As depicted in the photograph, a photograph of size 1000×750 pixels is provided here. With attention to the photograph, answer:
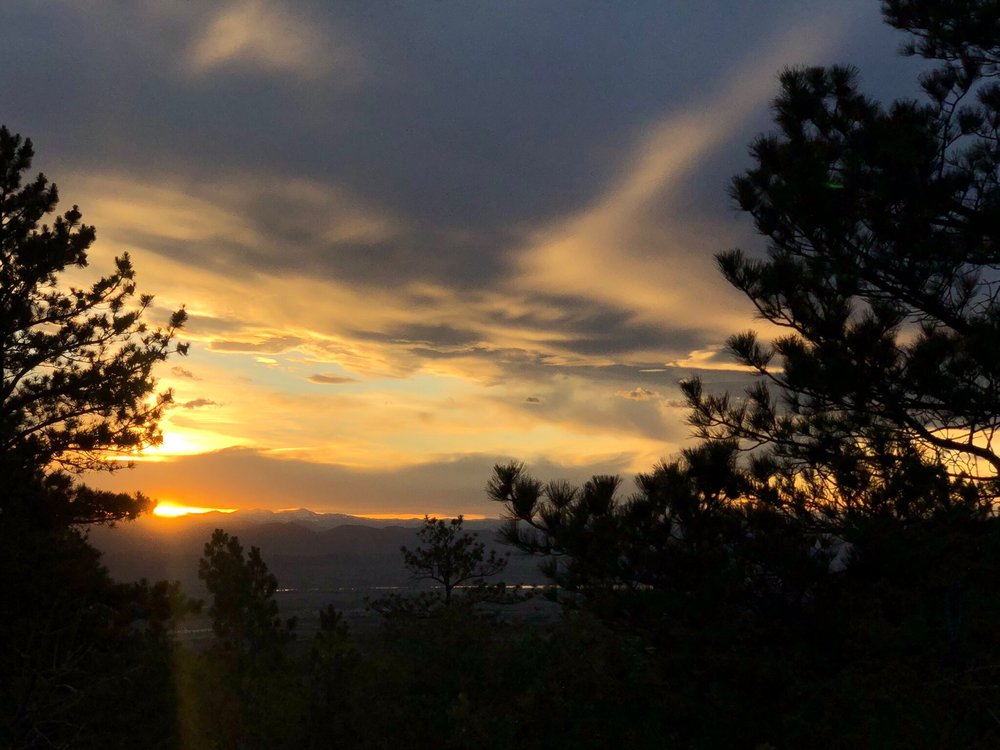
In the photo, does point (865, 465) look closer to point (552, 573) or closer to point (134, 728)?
point (552, 573)

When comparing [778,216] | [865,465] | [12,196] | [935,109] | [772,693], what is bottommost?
[772,693]

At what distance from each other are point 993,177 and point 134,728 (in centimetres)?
1569

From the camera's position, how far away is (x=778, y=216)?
484 inches

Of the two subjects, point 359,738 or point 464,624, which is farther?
point 464,624

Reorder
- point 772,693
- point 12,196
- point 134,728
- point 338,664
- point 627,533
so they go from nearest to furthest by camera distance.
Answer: point 772,693 → point 627,533 → point 338,664 → point 134,728 → point 12,196

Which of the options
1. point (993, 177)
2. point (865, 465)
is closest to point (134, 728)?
point (865, 465)

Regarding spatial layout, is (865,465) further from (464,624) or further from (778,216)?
(464,624)

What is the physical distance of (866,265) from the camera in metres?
11.9

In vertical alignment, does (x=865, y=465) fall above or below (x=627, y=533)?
above

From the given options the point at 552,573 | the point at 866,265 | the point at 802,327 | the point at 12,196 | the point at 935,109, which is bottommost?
the point at 552,573

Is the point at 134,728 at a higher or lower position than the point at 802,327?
lower

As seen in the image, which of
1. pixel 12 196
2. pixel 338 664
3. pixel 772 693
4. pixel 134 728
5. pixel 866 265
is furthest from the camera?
pixel 12 196

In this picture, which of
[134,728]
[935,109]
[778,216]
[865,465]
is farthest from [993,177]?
[134,728]

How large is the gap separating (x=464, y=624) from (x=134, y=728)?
266 inches
